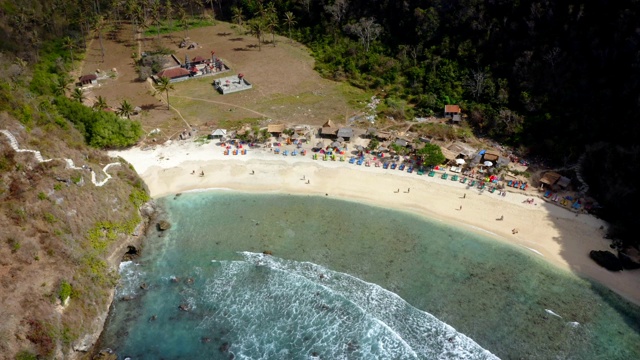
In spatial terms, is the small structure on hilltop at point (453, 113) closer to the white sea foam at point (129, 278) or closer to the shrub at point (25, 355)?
the white sea foam at point (129, 278)

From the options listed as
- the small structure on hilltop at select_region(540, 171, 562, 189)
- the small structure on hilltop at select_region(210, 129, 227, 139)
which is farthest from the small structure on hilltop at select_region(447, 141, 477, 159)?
the small structure on hilltop at select_region(210, 129, 227, 139)

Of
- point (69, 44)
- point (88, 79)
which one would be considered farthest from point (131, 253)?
point (69, 44)

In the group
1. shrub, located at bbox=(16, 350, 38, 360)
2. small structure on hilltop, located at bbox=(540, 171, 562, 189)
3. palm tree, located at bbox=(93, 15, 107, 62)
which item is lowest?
shrub, located at bbox=(16, 350, 38, 360)

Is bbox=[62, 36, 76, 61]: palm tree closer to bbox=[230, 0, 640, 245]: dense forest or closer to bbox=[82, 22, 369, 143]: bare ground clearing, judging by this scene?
bbox=[82, 22, 369, 143]: bare ground clearing

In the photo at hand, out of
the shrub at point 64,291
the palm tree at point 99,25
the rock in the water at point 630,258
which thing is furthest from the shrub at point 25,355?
the palm tree at point 99,25

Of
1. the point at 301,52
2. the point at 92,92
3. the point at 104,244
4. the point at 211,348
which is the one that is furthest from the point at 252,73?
the point at 211,348

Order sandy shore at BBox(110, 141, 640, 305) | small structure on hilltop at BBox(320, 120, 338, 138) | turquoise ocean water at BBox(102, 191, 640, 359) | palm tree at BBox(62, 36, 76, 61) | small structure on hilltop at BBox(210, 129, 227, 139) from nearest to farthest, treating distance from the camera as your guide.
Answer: turquoise ocean water at BBox(102, 191, 640, 359), sandy shore at BBox(110, 141, 640, 305), small structure on hilltop at BBox(320, 120, 338, 138), small structure on hilltop at BBox(210, 129, 227, 139), palm tree at BBox(62, 36, 76, 61)
